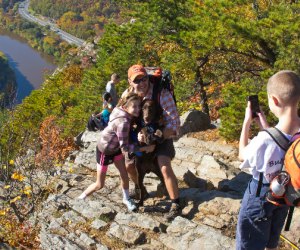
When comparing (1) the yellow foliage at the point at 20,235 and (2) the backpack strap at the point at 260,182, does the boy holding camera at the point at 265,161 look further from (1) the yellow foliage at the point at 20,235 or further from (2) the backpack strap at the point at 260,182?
(1) the yellow foliage at the point at 20,235

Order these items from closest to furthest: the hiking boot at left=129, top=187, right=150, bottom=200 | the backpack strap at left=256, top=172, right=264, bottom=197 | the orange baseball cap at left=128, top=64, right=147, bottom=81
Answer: the backpack strap at left=256, top=172, right=264, bottom=197, the orange baseball cap at left=128, top=64, right=147, bottom=81, the hiking boot at left=129, top=187, right=150, bottom=200

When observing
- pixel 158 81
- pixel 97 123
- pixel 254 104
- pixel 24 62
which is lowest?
pixel 24 62

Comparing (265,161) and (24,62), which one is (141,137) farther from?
(24,62)

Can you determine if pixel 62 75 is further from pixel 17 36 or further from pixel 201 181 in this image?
pixel 17 36

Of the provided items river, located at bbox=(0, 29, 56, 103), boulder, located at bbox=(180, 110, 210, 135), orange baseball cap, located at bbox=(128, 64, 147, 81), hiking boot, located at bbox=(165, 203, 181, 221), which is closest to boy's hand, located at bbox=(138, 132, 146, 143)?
orange baseball cap, located at bbox=(128, 64, 147, 81)

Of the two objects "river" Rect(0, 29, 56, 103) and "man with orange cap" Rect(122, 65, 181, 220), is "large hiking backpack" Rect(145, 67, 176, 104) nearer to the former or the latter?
"man with orange cap" Rect(122, 65, 181, 220)

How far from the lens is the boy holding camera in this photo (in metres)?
2.48

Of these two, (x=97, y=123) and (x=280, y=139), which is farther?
(x=97, y=123)

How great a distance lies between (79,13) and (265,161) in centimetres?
13935

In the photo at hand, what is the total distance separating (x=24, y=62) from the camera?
121m

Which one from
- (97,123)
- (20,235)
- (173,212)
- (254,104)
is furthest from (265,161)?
(97,123)

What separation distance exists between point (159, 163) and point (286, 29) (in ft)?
15.0

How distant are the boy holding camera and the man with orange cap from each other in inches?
62.1

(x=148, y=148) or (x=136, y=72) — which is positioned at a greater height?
(x=136, y=72)
